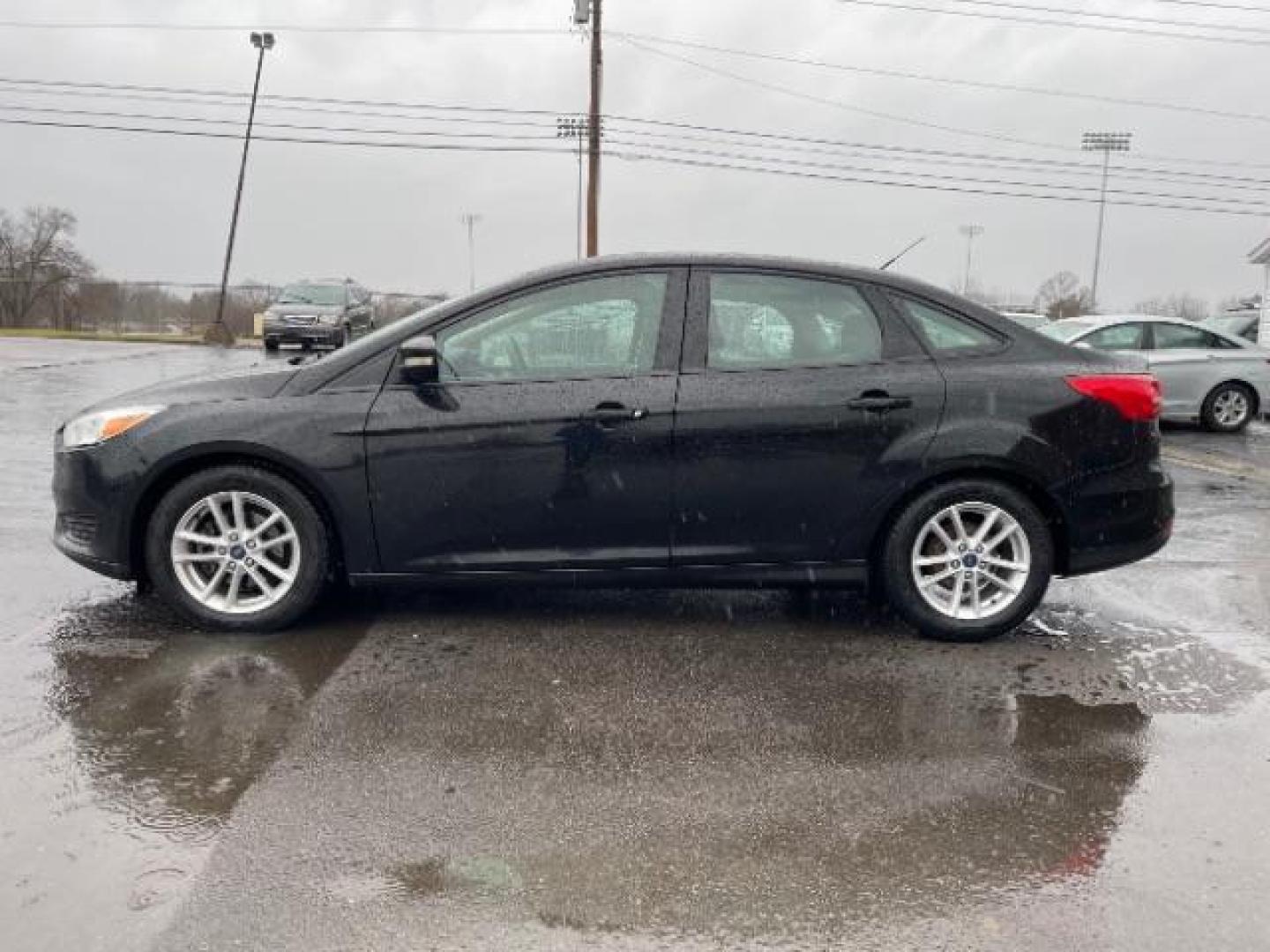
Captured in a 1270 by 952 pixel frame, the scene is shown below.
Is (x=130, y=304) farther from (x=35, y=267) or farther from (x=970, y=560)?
(x=970, y=560)

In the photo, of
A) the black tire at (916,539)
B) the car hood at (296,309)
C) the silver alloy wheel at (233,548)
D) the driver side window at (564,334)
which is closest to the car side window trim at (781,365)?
the driver side window at (564,334)

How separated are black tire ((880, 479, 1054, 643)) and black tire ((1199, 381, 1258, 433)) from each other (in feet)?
34.7

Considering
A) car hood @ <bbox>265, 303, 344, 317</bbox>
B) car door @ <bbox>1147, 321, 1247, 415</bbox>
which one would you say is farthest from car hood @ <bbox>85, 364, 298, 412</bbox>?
car hood @ <bbox>265, 303, 344, 317</bbox>

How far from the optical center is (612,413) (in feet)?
13.8

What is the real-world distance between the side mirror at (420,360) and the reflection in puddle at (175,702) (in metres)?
1.12

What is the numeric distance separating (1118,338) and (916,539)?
33.4 ft

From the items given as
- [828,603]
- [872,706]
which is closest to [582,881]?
[872,706]

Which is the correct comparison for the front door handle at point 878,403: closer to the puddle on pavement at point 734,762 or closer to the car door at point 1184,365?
the puddle on pavement at point 734,762

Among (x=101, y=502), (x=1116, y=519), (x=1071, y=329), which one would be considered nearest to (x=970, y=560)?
(x=1116, y=519)

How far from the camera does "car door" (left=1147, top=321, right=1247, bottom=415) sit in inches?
521

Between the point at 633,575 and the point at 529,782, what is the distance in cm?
141

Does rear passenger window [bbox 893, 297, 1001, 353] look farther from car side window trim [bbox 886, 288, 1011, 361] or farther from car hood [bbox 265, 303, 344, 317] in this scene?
car hood [bbox 265, 303, 344, 317]

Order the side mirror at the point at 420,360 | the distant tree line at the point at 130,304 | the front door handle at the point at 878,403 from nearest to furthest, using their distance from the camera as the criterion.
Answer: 1. the side mirror at the point at 420,360
2. the front door handle at the point at 878,403
3. the distant tree line at the point at 130,304

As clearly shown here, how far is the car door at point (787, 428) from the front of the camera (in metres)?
4.27
